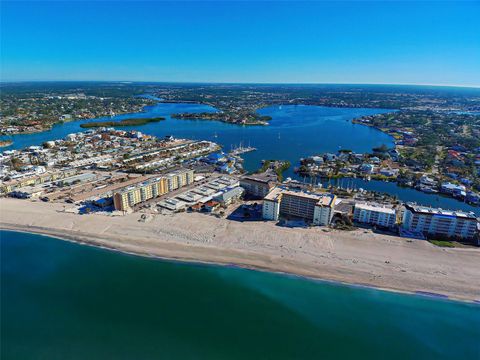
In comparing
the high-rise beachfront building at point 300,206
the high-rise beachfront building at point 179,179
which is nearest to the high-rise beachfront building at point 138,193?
the high-rise beachfront building at point 179,179

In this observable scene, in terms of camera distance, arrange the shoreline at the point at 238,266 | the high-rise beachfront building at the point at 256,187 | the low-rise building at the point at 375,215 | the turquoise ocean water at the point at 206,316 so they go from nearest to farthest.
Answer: the turquoise ocean water at the point at 206,316
the shoreline at the point at 238,266
the low-rise building at the point at 375,215
the high-rise beachfront building at the point at 256,187

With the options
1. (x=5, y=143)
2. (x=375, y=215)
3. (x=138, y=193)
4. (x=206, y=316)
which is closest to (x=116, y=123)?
(x=5, y=143)

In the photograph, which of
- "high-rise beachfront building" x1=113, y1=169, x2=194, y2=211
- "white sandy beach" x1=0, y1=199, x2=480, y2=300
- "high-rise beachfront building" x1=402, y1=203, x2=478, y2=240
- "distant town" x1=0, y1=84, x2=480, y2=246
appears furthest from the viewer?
"high-rise beachfront building" x1=113, y1=169, x2=194, y2=211

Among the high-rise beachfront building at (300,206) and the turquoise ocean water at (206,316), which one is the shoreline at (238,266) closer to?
the turquoise ocean water at (206,316)

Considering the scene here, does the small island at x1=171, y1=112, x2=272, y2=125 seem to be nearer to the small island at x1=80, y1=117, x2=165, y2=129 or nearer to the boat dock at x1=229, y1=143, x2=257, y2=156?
A: the small island at x1=80, y1=117, x2=165, y2=129

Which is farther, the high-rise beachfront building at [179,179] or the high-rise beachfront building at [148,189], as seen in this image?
the high-rise beachfront building at [179,179]

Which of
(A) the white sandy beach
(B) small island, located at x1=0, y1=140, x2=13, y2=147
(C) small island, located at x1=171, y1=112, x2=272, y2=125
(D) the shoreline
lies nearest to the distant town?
(A) the white sandy beach
